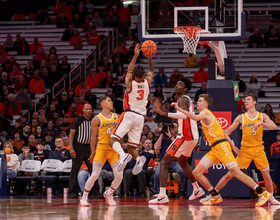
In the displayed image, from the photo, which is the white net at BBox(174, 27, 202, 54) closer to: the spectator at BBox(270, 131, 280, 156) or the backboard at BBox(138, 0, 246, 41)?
the backboard at BBox(138, 0, 246, 41)

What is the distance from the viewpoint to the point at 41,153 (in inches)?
528

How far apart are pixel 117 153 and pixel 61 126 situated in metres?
6.59

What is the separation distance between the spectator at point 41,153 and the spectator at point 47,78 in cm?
524

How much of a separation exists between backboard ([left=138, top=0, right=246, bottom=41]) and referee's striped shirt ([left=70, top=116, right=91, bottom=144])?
97.4 inches

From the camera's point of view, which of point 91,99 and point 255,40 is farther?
point 255,40

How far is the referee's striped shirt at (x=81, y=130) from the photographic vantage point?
36.8 ft

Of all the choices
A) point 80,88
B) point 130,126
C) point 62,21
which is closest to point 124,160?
point 130,126

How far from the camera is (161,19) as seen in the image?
11.1 metres

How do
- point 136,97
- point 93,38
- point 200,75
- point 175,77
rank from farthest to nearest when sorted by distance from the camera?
point 93,38, point 200,75, point 175,77, point 136,97

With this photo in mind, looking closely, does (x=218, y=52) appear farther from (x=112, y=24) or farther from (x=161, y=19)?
(x=112, y=24)

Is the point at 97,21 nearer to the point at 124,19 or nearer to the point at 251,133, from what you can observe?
the point at 124,19

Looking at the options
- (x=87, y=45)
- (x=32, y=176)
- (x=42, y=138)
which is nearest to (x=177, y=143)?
(x=32, y=176)

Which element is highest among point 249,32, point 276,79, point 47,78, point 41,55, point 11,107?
point 249,32

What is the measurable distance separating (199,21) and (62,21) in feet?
41.7
